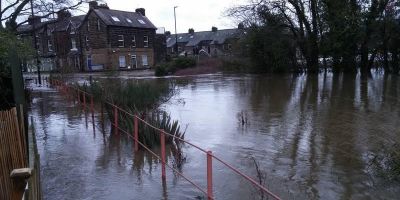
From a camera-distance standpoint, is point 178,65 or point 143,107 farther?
point 178,65

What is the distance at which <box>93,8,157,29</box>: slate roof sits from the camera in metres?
60.7

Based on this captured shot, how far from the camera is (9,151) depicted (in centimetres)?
619

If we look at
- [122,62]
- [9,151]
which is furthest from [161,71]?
[9,151]

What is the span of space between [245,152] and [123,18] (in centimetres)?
5650

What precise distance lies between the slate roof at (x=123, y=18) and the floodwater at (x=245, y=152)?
43.7 meters

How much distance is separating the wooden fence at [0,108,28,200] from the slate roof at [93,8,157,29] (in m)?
55.3

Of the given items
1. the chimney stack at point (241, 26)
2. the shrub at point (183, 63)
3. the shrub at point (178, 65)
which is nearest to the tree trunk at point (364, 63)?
the chimney stack at point (241, 26)

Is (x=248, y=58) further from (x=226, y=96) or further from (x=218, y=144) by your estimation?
(x=218, y=144)

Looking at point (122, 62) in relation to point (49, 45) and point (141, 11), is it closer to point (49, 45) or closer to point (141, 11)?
point (141, 11)

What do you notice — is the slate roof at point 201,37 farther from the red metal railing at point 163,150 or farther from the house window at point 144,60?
the red metal railing at point 163,150

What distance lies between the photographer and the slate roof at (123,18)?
60.7 m

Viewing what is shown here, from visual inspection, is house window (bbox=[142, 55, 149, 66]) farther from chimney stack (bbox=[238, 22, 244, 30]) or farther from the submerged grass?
the submerged grass

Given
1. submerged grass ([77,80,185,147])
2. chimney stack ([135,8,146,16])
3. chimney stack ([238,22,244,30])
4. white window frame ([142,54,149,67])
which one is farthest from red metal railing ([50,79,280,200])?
chimney stack ([135,8,146,16])

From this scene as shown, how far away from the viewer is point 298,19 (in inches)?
1464
